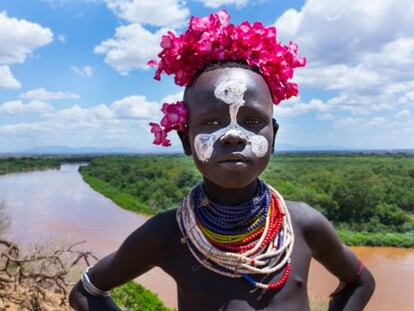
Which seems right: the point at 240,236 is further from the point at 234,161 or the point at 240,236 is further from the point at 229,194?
the point at 234,161

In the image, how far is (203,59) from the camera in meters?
1.49

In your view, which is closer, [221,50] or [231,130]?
[231,130]

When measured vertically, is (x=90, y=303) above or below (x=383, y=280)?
above

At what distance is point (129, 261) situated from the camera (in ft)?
4.96

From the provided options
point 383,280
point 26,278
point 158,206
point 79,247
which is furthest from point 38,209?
point 26,278

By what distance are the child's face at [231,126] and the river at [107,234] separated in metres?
8.40

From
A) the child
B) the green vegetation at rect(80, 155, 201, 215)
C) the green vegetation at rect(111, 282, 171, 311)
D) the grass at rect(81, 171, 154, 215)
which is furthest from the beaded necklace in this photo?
the grass at rect(81, 171, 154, 215)

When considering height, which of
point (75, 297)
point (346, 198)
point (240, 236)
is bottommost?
point (346, 198)

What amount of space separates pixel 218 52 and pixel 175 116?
0.24 metres

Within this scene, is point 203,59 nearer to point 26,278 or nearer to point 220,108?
point 220,108

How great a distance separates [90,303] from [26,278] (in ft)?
15.8

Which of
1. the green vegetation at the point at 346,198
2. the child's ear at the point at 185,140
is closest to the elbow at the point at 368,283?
the child's ear at the point at 185,140

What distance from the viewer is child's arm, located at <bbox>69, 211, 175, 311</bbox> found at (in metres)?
1.49

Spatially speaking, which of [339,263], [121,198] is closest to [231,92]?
[339,263]
